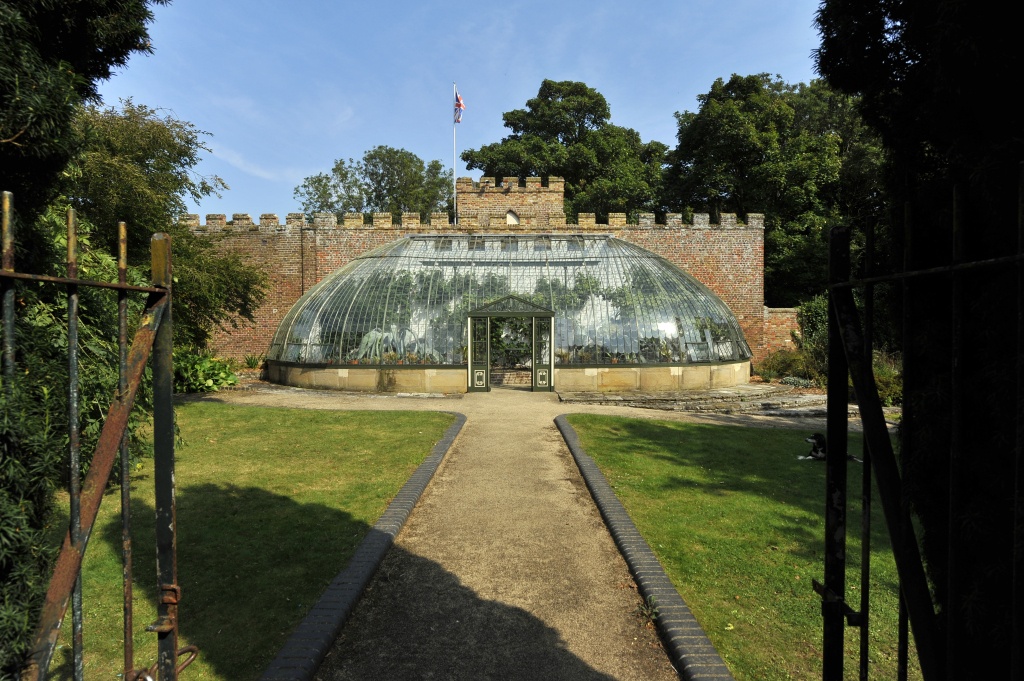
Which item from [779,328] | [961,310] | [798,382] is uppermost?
[779,328]

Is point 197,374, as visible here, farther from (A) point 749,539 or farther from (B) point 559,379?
(A) point 749,539

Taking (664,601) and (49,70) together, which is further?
(664,601)

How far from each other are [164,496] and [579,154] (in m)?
40.9

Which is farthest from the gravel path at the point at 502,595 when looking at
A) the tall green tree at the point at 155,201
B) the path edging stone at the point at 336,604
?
the tall green tree at the point at 155,201

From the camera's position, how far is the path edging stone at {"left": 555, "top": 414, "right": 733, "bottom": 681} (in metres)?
3.77

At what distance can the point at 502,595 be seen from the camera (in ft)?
16.4

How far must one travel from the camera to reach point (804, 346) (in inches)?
886

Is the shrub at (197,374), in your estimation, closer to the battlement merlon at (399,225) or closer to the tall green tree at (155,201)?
the tall green tree at (155,201)

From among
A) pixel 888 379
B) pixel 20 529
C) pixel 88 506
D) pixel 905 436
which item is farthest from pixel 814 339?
pixel 20 529

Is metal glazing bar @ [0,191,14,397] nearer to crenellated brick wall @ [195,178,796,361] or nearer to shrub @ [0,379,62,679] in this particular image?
shrub @ [0,379,62,679]

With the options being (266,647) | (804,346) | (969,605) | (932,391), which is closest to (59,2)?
(266,647)

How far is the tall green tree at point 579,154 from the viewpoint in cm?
3862

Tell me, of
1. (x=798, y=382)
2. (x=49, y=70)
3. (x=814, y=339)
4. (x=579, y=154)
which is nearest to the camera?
(x=49, y=70)

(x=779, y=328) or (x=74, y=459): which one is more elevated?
(x=779, y=328)
